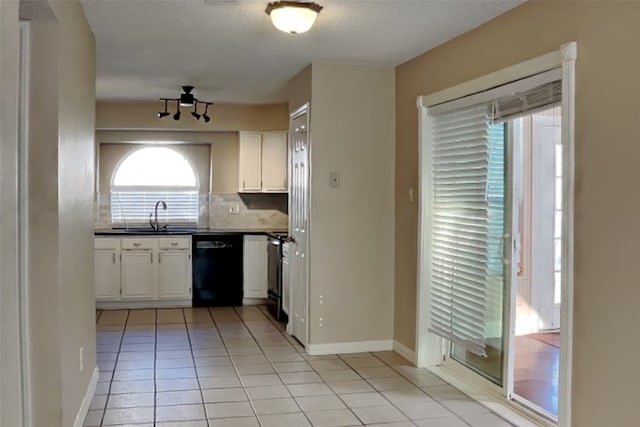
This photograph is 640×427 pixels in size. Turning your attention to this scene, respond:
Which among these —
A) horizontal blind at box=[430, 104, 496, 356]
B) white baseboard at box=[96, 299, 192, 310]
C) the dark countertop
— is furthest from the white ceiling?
white baseboard at box=[96, 299, 192, 310]

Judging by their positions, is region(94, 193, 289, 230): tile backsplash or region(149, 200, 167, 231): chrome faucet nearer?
region(149, 200, 167, 231): chrome faucet

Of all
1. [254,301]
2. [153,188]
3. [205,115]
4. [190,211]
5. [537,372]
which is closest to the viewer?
[537,372]

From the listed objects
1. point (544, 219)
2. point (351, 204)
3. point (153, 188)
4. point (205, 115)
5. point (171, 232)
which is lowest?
point (171, 232)

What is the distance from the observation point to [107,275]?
22.8 feet

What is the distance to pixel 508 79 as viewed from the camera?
11.6 feet

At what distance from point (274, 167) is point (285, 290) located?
1944 millimetres

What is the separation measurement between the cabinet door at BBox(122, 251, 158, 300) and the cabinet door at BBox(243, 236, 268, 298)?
103 cm

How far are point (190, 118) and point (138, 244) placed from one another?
5.20ft

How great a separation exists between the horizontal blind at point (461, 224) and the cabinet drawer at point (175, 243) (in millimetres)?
3440

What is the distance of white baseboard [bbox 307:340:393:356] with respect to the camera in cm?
500

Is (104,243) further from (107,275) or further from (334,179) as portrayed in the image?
(334,179)

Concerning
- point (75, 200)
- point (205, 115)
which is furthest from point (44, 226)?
point (205, 115)

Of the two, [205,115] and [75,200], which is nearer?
[75,200]

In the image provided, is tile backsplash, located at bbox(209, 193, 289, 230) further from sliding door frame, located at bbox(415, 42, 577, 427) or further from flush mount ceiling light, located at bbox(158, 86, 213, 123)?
sliding door frame, located at bbox(415, 42, 577, 427)
